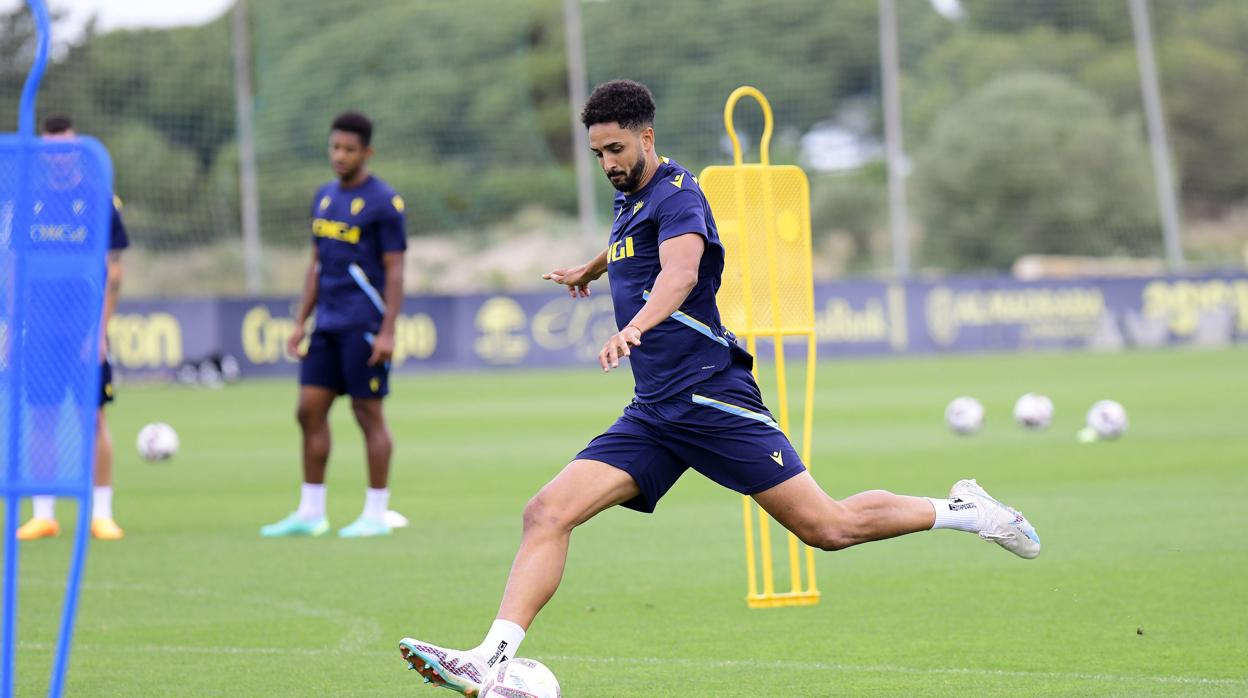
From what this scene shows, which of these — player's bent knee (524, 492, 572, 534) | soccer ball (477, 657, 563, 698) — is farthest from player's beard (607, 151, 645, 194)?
soccer ball (477, 657, 563, 698)

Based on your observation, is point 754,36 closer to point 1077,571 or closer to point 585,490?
point 1077,571

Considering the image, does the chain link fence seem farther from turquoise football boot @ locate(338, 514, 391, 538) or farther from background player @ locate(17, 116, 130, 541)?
turquoise football boot @ locate(338, 514, 391, 538)

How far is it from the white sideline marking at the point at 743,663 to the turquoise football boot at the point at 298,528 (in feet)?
11.6

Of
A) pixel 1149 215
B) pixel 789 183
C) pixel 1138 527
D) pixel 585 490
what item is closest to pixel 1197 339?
pixel 1149 215

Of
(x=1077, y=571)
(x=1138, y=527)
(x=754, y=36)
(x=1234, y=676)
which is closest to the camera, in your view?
(x=1234, y=676)

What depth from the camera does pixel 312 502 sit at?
10656 millimetres

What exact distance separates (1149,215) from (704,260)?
43779 mm

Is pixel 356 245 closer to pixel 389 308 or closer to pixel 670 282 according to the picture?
pixel 389 308

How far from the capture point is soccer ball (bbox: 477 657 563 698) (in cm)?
527

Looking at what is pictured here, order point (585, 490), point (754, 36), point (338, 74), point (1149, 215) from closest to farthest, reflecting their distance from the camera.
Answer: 1. point (585, 490)
2. point (338, 74)
3. point (754, 36)
4. point (1149, 215)

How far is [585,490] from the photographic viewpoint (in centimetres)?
564

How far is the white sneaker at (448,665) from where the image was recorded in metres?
5.20

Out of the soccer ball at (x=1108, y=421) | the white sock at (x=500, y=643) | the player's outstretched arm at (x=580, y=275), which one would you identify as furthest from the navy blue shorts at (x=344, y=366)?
the soccer ball at (x=1108, y=421)

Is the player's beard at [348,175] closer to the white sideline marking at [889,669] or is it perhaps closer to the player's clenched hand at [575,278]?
the player's clenched hand at [575,278]
